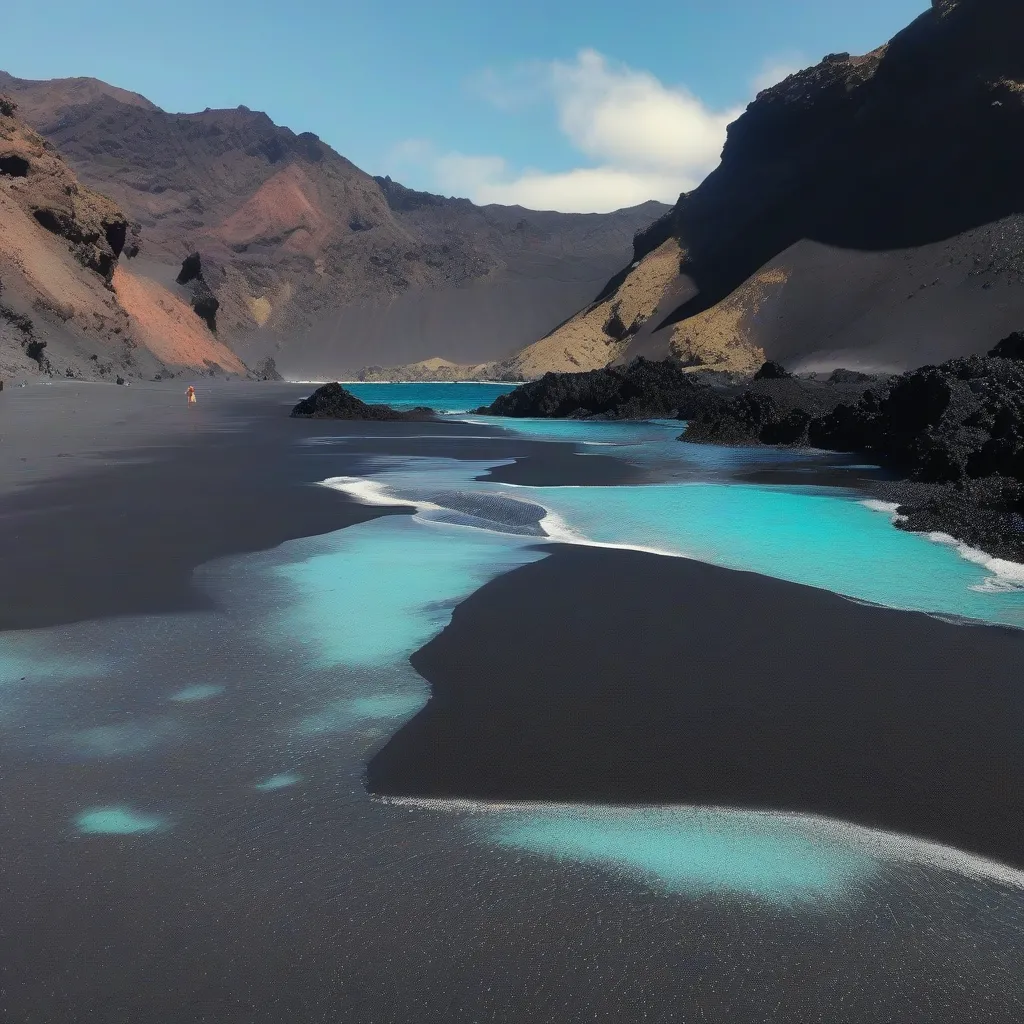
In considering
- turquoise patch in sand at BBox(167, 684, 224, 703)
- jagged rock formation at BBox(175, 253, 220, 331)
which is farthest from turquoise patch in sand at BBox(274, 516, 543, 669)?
jagged rock formation at BBox(175, 253, 220, 331)

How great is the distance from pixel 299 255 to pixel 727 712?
172 meters

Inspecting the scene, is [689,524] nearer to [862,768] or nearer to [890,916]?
[862,768]

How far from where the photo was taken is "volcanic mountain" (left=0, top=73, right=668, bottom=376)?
15250 cm

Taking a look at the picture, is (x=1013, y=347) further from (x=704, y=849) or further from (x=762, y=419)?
(x=704, y=849)

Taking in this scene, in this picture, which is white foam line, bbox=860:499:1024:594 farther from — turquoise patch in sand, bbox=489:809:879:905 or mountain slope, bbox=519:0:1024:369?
mountain slope, bbox=519:0:1024:369

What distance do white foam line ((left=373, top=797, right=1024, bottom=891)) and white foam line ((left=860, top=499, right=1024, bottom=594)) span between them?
3.88m

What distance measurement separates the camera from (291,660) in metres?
4.61

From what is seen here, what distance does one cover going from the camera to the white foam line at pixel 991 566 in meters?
6.30

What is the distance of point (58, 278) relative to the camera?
50312 millimetres

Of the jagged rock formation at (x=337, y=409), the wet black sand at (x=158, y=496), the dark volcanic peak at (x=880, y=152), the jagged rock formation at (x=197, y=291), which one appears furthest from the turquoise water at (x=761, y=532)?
the jagged rock formation at (x=197, y=291)

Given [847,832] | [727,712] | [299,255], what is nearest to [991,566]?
[727,712]

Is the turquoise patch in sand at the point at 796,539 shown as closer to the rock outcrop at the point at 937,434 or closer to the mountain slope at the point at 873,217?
the rock outcrop at the point at 937,434

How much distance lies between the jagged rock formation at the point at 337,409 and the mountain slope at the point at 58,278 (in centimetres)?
1619

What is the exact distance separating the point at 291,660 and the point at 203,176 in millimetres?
189763
